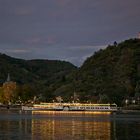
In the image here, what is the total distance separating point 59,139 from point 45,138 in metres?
2.48

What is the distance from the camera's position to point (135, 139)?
66562 millimetres

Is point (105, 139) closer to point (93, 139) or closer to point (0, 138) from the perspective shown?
point (93, 139)

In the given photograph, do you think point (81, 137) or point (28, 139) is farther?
point (81, 137)

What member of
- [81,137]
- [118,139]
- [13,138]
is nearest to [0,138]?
[13,138]

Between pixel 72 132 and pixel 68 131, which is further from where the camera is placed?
pixel 68 131

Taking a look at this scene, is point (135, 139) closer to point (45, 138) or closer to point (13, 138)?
point (45, 138)

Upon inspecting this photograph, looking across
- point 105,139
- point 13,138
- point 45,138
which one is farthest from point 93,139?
point 13,138

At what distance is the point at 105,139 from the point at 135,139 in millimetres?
3995

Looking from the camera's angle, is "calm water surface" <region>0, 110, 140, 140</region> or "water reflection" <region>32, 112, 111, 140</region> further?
"water reflection" <region>32, 112, 111, 140</region>

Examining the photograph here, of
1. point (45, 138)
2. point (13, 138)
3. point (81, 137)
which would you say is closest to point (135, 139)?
point (81, 137)

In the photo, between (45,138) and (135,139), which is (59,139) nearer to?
(45,138)

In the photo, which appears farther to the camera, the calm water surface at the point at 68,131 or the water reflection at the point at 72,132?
the water reflection at the point at 72,132

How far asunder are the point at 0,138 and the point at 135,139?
17986 mm

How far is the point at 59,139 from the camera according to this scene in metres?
66.0
